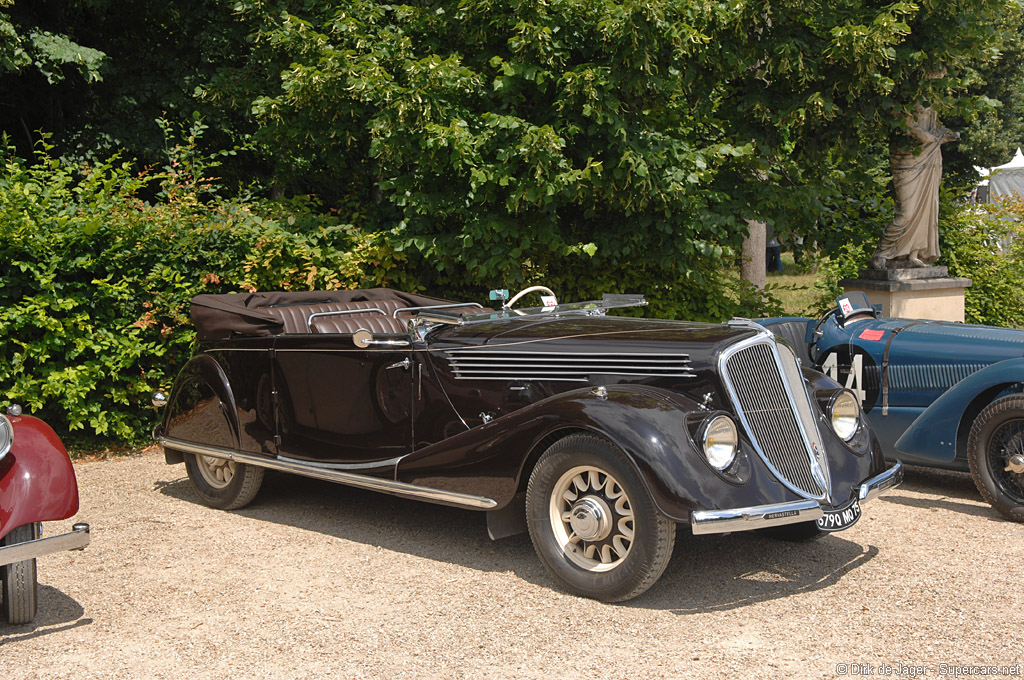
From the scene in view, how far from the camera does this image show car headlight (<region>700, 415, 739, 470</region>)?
4.08 meters

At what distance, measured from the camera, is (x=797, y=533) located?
16.7 ft

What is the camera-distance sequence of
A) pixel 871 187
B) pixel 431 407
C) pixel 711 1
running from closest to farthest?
1. pixel 431 407
2. pixel 711 1
3. pixel 871 187

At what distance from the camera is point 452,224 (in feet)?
27.9

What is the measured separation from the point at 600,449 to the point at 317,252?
15.7 feet

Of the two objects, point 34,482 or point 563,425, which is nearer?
point 34,482

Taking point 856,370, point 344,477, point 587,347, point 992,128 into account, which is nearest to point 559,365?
point 587,347

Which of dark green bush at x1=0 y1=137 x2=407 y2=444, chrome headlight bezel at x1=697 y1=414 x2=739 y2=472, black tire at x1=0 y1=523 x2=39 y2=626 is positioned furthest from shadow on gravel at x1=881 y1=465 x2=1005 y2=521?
black tire at x1=0 y1=523 x2=39 y2=626

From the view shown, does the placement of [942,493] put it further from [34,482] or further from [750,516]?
[34,482]

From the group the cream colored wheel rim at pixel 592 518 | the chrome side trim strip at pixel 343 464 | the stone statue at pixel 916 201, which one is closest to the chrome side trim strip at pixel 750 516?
the cream colored wheel rim at pixel 592 518

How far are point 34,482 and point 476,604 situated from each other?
202 centimetres

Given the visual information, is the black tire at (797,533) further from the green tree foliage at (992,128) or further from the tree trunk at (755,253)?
the green tree foliage at (992,128)

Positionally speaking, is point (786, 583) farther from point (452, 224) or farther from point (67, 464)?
point (452, 224)

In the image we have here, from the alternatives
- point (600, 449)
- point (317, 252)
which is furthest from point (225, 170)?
point (600, 449)

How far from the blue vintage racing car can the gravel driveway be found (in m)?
0.35
